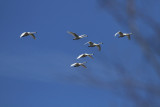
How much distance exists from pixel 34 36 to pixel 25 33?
5.79 metres

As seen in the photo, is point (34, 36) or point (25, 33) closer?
point (25, 33)

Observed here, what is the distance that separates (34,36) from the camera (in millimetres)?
60531

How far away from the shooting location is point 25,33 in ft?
180
